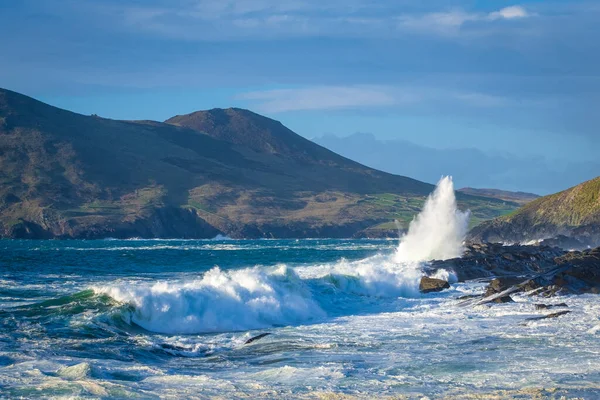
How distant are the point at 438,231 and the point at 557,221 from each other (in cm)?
1696

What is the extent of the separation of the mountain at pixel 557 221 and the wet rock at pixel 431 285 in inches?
1390

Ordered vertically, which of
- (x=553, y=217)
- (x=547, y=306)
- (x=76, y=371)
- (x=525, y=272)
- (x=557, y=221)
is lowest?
(x=76, y=371)

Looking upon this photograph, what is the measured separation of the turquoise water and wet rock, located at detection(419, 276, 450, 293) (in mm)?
1506

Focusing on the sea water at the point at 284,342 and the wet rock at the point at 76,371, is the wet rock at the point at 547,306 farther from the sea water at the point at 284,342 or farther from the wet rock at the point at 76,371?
the wet rock at the point at 76,371

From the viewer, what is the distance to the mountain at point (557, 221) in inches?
2992

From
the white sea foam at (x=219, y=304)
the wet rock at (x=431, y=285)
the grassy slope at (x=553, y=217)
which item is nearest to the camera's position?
the white sea foam at (x=219, y=304)

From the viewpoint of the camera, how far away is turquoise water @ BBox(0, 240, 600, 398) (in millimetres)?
16656

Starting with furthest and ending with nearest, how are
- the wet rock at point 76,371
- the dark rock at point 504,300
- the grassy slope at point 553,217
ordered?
the grassy slope at point 553,217 < the dark rock at point 504,300 < the wet rock at point 76,371

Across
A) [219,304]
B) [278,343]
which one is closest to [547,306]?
[278,343]

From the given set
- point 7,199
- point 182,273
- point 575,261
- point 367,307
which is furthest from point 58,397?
point 7,199

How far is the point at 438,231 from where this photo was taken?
76812mm

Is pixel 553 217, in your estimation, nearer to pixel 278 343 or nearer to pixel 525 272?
pixel 525 272

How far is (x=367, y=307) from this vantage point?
33500 mm

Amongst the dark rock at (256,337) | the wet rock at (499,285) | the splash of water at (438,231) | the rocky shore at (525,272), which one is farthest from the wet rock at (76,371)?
the splash of water at (438,231)
